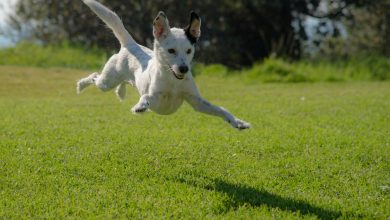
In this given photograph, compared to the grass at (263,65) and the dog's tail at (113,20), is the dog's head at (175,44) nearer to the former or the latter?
the dog's tail at (113,20)

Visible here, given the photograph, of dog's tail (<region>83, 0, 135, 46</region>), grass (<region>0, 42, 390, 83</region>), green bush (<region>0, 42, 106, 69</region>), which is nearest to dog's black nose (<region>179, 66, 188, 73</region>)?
dog's tail (<region>83, 0, 135, 46</region>)

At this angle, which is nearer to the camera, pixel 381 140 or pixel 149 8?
pixel 381 140

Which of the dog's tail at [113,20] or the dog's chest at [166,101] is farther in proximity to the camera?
the dog's tail at [113,20]

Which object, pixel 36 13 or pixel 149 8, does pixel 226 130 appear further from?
pixel 36 13

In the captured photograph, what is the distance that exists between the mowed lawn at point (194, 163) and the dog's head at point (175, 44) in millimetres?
1218

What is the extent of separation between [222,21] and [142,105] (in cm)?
1621

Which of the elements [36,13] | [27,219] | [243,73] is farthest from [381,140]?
[36,13]

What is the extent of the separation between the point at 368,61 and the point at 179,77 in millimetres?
16188

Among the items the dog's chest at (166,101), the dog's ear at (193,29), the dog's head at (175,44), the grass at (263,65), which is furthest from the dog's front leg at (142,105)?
the grass at (263,65)

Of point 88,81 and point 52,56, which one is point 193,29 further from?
point 52,56

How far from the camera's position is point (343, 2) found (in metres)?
21.4

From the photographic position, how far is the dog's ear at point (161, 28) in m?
5.70

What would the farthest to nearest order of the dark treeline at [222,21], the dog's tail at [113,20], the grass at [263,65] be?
1. the dark treeline at [222,21]
2. the grass at [263,65]
3. the dog's tail at [113,20]

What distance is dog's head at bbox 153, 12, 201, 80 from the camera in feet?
18.2
